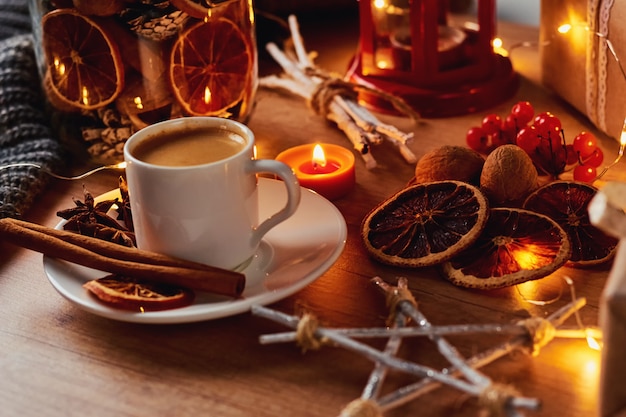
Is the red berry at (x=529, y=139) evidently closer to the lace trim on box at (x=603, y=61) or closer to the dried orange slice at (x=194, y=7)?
the lace trim on box at (x=603, y=61)

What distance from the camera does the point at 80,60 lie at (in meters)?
0.93

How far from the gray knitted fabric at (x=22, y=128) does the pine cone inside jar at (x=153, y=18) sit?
219 millimetres

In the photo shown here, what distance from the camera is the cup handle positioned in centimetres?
72

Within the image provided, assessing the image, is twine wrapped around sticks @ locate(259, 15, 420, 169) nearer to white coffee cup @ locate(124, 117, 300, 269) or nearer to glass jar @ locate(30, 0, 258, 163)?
glass jar @ locate(30, 0, 258, 163)

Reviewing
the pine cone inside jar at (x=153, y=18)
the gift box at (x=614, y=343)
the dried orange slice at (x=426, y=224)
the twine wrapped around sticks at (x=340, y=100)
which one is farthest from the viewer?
the twine wrapped around sticks at (x=340, y=100)

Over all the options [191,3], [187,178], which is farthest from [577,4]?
[187,178]

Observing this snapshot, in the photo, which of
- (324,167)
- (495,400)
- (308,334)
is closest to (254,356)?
(308,334)

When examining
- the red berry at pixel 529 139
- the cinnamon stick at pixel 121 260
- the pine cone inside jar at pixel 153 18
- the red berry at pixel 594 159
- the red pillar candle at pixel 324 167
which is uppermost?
the pine cone inside jar at pixel 153 18

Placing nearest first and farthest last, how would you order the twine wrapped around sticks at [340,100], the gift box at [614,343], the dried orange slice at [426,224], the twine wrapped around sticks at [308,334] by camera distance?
the gift box at [614,343]
the twine wrapped around sticks at [308,334]
the dried orange slice at [426,224]
the twine wrapped around sticks at [340,100]

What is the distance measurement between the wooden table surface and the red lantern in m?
0.33

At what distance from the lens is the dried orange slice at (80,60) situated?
90cm

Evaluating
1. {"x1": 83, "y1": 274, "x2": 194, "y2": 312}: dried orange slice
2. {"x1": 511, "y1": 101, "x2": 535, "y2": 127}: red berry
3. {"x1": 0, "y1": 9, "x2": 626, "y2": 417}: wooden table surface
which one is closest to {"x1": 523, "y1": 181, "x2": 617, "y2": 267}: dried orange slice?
{"x1": 0, "y1": 9, "x2": 626, "y2": 417}: wooden table surface

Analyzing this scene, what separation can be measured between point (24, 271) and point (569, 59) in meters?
0.72

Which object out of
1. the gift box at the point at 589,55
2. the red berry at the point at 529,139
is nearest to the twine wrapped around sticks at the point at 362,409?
the red berry at the point at 529,139
